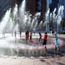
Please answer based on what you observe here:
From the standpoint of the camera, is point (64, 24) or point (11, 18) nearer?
point (11, 18)

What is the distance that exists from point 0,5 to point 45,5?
2738cm

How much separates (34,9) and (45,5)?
24.1 ft

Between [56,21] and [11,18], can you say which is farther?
[56,21]

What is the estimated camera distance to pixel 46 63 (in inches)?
500

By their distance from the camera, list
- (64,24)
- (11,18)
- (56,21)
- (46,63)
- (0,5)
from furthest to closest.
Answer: (0,5)
(64,24)
(56,21)
(11,18)
(46,63)

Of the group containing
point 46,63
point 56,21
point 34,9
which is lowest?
point 46,63

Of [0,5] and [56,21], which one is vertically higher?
[0,5]

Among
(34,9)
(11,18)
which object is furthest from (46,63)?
(34,9)

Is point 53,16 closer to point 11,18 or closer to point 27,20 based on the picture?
point 27,20

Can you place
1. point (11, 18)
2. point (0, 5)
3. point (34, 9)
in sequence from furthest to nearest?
point (34, 9) < point (0, 5) < point (11, 18)

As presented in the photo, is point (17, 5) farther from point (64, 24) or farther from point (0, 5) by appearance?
point (64, 24)

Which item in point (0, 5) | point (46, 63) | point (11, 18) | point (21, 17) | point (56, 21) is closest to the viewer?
point (46, 63)

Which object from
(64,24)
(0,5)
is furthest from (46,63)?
(0,5)

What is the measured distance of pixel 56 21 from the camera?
89.6m
